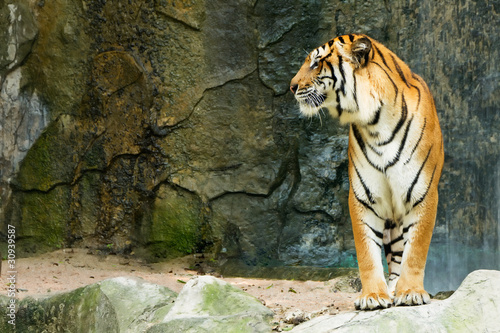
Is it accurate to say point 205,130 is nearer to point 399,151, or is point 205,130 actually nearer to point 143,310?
point 143,310

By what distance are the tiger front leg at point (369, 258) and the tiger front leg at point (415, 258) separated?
100 millimetres

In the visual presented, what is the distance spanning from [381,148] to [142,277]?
10.7 feet

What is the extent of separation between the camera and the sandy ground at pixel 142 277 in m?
4.95

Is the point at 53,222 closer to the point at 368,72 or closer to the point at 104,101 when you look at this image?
the point at 104,101

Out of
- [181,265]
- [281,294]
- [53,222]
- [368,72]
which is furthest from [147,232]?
[368,72]

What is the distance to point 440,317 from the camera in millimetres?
3363

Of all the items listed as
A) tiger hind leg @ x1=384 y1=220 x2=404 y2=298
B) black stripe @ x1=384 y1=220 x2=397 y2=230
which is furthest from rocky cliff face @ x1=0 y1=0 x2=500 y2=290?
black stripe @ x1=384 y1=220 x2=397 y2=230

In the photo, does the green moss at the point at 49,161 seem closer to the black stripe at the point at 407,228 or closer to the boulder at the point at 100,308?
the boulder at the point at 100,308

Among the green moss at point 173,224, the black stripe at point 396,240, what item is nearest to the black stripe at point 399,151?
the black stripe at point 396,240

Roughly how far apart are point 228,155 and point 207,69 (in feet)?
3.21

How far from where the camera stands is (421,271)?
3.60 m

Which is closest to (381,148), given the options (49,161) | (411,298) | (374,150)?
(374,150)

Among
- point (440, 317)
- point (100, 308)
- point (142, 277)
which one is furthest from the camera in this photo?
point (142, 277)

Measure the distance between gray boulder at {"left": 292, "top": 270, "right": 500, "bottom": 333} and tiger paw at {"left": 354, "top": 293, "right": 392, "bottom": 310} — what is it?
0.06 m
